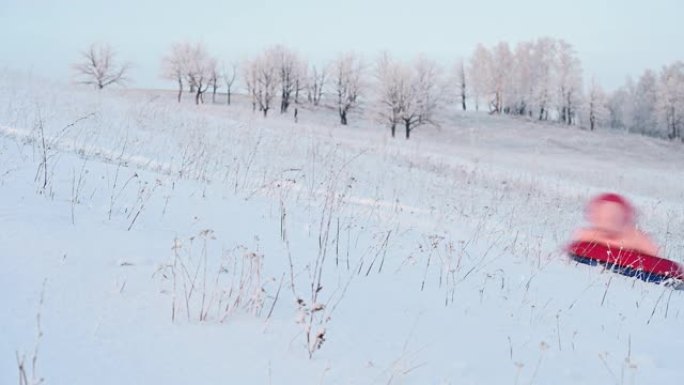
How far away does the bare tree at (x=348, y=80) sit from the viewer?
53.2 meters

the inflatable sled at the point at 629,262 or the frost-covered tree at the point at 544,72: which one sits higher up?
the frost-covered tree at the point at 544,72

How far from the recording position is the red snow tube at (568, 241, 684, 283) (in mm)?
4840

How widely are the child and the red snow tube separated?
80 mm

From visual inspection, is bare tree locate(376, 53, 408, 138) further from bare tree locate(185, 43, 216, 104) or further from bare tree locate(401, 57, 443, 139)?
bare tree locate(185, 43, 216, 104)

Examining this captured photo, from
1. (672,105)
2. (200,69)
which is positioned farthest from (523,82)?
(200,69)

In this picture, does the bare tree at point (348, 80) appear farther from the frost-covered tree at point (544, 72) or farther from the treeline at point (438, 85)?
the frost-covered tree at point (544, 72)

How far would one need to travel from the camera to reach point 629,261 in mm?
5133

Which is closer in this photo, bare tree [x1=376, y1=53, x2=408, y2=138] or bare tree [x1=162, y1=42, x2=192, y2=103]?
bare tree [x1=376, y1=53, x2=408, y2=138]

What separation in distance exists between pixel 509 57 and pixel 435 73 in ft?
75.9

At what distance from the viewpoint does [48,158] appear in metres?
4.50

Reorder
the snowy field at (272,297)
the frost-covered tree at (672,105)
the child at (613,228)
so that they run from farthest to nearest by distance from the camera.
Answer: the frost-covered tree at (672,105)
the child at (613,228)
the snowy field at (272,297)

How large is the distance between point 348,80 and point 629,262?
1977 inches

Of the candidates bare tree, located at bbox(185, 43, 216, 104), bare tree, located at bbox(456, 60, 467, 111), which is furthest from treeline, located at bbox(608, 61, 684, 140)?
bare tree, located at bbox(185, 43, 216, 104)

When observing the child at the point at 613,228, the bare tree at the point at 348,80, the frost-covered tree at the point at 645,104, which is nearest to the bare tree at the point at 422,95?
the bare tree at the point at 348,80
